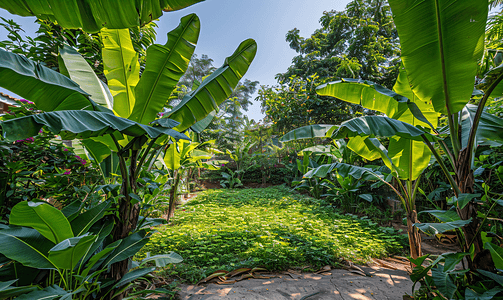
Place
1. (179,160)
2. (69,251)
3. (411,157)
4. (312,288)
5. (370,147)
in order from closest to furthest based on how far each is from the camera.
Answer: (69,251), (312,288), (411,157), (370,147), (179,160)

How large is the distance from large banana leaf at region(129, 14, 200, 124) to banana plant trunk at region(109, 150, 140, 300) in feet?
1.53

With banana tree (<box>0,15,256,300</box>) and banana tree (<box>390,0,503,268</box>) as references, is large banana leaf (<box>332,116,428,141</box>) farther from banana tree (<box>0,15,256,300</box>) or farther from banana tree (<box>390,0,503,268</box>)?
banana tree (<box>0,15,256,300</box>)

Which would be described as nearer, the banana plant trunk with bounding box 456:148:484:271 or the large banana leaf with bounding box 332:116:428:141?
the banana plant trunk with bounding box 456:148:484:271

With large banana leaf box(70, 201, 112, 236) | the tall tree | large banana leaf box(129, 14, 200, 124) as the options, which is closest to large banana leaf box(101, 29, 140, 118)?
large banana leaf box(129, 14, 200, 124)

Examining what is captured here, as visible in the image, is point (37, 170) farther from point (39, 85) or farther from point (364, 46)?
point (364, 46)

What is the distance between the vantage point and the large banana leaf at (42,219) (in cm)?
107

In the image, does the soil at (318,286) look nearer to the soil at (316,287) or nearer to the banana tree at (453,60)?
the soil at (316,287)

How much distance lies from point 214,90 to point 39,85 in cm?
130

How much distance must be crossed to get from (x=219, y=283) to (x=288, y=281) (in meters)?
0.73

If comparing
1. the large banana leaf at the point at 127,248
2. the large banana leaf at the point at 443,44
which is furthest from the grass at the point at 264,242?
the large banana leaf at the point at 443,44

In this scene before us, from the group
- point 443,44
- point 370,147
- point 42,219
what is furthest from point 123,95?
point 370,147

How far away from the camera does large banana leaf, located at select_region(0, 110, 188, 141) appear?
0.96 m

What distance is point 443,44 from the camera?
1.50m

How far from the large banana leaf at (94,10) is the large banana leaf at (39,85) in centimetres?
38
